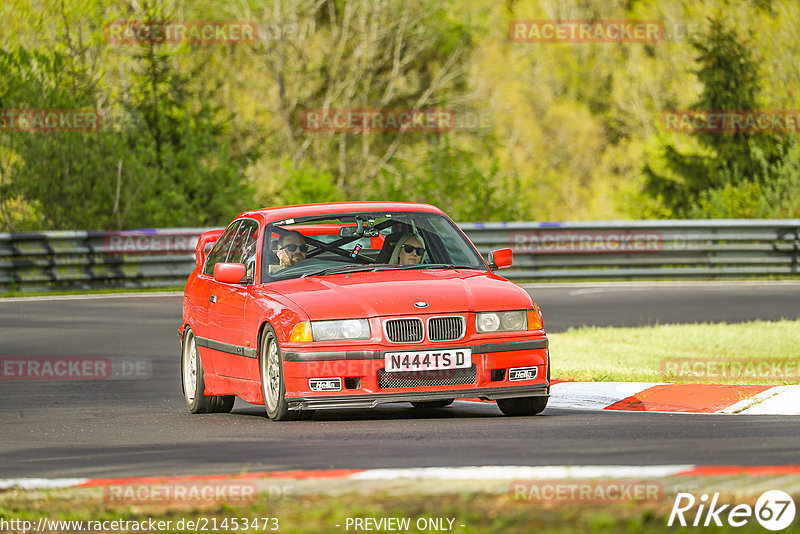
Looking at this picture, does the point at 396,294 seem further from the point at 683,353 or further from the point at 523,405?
→ the point at 683,353

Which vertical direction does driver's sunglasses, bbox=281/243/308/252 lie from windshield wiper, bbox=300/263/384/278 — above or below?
above

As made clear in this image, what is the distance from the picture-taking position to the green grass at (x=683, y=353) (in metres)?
12.5

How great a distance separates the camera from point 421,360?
9.23 metres

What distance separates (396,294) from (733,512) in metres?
4.18

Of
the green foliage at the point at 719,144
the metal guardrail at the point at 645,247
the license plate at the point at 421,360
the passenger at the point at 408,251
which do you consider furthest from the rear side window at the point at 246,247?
the green foliage at the point at 719,144

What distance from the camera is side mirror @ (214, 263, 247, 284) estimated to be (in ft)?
33.8

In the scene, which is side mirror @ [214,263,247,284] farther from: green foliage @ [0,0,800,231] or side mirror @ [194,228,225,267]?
green foliage @ [0,0,800,231]

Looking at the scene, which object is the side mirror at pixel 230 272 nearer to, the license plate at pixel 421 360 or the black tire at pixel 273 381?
the black tire at pixel 273 381

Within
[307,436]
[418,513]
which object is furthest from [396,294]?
[418,513]

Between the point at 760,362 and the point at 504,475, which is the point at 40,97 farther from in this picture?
the point at 504,475

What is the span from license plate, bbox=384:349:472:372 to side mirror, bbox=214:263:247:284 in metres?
1.63

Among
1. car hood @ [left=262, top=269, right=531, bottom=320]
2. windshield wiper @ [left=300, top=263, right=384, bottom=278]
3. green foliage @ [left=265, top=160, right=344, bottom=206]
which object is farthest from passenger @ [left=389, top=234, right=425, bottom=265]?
green foliage @ [left=265, top=160, right=344, bottom=206]

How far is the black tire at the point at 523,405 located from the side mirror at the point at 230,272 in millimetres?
2081

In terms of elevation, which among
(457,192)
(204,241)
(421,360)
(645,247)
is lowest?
(645,247)
